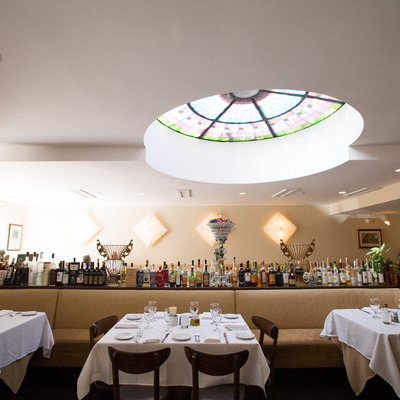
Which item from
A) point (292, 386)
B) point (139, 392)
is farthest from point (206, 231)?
point (139, 392)

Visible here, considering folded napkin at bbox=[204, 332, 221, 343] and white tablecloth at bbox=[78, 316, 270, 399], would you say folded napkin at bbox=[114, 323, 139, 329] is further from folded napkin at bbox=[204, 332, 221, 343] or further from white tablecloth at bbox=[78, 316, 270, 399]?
folded napkin at bbox=[204, 332, 221, 343]

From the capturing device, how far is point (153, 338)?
7.41ft

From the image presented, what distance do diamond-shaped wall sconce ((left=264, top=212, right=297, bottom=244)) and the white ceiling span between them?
3948 mm

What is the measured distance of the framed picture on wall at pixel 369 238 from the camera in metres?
7.30

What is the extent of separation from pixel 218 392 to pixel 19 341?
1.99 metres

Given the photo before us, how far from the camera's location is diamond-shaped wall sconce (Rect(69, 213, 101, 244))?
721 centimetres

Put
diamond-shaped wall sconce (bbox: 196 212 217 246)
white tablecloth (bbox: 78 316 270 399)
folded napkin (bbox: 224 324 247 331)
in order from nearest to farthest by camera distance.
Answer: white tablecloth (bbox: 78 316 270 399)
folded napkin (bbox: 224 324 247 331)
diamond-shaped wall sconce (bbox: 196 212 217 246)

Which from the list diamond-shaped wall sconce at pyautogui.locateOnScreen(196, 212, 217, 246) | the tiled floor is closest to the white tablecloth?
the tiled floor

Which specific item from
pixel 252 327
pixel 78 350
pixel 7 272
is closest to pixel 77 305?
pixel 78 350

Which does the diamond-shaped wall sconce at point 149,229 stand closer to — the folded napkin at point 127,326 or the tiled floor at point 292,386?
the tiled floor at point 292,386

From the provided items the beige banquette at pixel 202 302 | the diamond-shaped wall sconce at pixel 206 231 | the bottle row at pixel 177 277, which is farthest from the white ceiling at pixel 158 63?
the diamond-shaped wall sconce at pixel 206 231

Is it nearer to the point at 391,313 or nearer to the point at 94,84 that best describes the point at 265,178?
the point at 391,313

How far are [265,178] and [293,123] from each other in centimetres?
99

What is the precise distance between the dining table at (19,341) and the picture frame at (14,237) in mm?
4415
